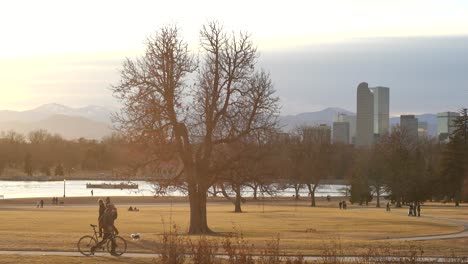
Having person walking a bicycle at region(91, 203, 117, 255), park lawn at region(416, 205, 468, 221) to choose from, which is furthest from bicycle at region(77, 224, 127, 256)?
park lawn at region(416, 205, 468, 221)

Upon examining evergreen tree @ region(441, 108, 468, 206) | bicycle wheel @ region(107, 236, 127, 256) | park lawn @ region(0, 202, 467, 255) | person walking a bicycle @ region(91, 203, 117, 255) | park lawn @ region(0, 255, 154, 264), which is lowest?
park lawn @ region(0, 202, 467, 255)

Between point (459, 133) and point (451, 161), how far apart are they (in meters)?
9.66

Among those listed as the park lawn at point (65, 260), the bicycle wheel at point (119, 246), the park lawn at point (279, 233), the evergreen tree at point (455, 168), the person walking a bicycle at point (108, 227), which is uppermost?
the evergreen tree at point (455, 168)

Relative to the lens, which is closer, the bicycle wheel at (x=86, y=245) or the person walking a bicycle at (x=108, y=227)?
the person walking a bicycle at (x=108, y=227)

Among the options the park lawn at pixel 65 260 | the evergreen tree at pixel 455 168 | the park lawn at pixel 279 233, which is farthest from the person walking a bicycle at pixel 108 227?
the evergreen tree at pixel 455 168

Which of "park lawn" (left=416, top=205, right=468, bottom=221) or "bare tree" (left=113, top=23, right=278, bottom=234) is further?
"park lawn" (left=416, top=205, right=468, bottom=221)

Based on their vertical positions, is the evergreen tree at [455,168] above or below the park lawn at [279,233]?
above

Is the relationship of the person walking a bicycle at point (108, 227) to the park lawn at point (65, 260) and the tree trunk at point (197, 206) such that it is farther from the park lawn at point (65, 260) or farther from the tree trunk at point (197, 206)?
the tree trunk at point (197, 206)

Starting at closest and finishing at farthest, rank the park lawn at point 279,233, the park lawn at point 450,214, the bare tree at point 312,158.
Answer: the park lawn at point 279,233, the park lawn at point 450,214, the bare tree at point 312,158

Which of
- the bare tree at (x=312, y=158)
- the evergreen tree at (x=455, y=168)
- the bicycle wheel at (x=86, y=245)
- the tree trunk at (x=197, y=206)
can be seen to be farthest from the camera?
the bare tree at (x=312, y=158)

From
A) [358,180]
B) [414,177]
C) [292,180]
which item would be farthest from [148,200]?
[414,177]

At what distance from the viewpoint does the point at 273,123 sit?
161 ft

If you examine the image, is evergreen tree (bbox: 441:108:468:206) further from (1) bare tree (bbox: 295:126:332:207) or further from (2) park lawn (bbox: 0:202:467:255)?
(2) park lawn (bbox: 0:202:467:255)

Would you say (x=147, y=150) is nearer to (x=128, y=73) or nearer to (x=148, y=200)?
(x=128, y=73)
